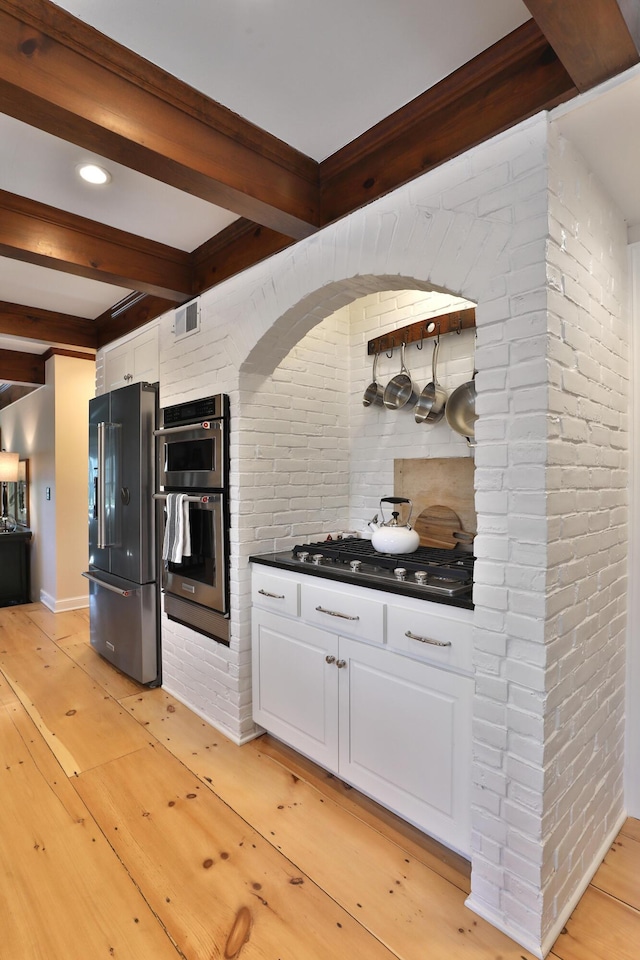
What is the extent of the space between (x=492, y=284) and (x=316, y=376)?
149 cm

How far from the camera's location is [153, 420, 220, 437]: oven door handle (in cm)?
266

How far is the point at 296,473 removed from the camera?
285 centimetres

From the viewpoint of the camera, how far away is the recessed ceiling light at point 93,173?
2.04 meters

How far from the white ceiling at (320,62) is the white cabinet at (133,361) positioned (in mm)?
1278

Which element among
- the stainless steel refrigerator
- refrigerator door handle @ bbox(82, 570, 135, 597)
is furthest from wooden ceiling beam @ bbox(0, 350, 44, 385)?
refrigerator door handle @ bbox(82, 570, 135, 597)

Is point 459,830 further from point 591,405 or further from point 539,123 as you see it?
point 539,123

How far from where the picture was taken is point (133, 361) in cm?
352

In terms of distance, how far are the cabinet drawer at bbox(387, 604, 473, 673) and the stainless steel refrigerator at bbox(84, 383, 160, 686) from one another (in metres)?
1.83

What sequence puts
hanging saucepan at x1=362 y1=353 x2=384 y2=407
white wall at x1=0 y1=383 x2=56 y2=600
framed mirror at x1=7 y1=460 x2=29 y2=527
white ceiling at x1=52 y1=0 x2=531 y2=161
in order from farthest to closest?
framed mirror at x1=7 y1=460 x2=29 y2=527 < white wall at x1=0 y1=383 x2=56 y2=600 < hanging saucepan at x1=362 y1=353 x2=384 y2=407 < white ceiling at x1=52 y1=0 x2=531 y2=161

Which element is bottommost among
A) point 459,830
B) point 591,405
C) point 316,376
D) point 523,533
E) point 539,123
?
point 459,830

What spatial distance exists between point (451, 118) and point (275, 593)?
1.97 meters

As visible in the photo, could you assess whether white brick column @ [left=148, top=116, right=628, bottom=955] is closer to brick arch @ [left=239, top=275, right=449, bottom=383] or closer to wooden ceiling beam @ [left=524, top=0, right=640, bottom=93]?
brick arch @ [left=239, top=275, right=449, bottom=383]

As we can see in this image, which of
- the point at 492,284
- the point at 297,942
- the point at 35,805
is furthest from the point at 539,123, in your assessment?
the point at 35,805

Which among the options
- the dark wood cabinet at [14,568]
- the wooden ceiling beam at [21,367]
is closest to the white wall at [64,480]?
the wooden ceiling beam at [21,367]
